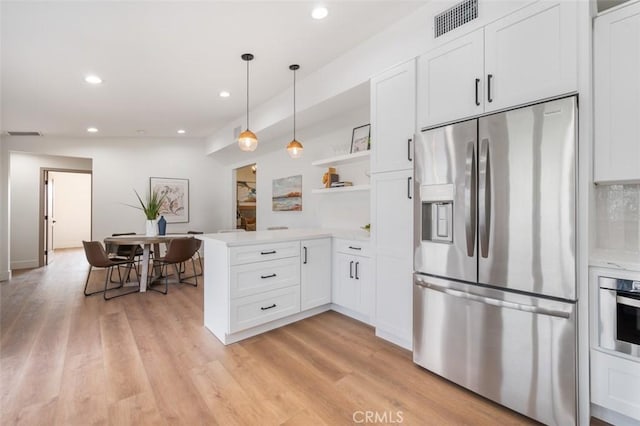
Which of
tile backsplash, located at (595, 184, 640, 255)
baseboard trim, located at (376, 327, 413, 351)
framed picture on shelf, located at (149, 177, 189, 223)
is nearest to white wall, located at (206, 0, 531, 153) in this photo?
tile backsplash, located at (595, 184, 640, 255)

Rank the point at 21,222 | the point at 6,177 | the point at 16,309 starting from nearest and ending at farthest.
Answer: the point at 16,309 < the point at 6,177 < the point at 21,222

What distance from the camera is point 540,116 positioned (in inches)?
65.4

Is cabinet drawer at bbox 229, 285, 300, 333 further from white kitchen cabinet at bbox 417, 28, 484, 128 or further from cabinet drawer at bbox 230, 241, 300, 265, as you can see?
white kitchen cabinet at bbox 417, 28, 484, 128

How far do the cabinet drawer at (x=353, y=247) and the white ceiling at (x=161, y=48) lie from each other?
6.71ft

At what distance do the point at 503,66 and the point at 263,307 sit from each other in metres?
2.73

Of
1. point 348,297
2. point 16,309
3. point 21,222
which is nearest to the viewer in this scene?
point 348,297

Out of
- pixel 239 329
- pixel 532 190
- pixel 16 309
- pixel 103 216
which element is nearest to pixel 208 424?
pixel 239 329

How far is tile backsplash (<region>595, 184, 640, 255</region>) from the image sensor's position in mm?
1897

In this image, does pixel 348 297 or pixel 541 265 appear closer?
pixel 541 265

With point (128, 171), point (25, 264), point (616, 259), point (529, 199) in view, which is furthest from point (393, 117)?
point (25, 264)

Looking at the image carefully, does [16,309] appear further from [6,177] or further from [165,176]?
[165,176]

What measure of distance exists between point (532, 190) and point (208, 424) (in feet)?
7.58

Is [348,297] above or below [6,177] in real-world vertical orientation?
below

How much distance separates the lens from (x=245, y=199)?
7789mm
